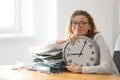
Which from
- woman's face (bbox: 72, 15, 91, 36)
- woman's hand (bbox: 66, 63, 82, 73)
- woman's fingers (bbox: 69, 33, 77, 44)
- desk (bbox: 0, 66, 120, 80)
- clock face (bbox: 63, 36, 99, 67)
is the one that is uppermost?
woman's face (bbox: 72, 15, 91, 36)

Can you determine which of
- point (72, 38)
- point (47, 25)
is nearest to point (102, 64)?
point (72, 38)

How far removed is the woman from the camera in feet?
6.07

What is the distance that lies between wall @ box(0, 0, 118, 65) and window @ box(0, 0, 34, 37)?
2.8 inches

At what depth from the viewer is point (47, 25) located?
10.8ft

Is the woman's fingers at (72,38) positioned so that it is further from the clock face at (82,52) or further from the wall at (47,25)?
the wall at (47,25)

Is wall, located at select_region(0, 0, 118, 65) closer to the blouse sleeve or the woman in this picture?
the woman

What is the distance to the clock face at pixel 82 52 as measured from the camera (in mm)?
1925

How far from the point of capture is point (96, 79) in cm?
165

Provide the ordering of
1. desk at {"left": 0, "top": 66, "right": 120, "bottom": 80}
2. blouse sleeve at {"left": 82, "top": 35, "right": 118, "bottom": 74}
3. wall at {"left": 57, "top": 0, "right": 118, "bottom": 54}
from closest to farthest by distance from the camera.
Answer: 1. desk at {"left": 0, "top": 66, "right": 120, "bottom": 80}
2. blouse sleeve at {"left": 82, "top": 35, "right": 118, "bottom": 74}
3. wall at {"left": 57, "top": 0, "right": 118, "bottom": 54}

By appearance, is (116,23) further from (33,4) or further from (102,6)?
(33,4)

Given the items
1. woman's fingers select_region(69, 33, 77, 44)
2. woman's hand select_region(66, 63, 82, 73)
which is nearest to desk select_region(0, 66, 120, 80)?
woman's hand select_region(66, 63, 82, 73)

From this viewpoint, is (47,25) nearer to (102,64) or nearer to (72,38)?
(72,38)

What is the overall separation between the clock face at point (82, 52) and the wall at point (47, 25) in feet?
3.85

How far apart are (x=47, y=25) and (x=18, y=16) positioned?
0.36 m
